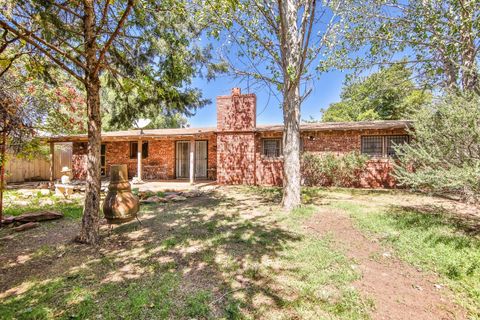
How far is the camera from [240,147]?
12.0m

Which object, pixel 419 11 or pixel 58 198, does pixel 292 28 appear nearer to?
pixel 419 11

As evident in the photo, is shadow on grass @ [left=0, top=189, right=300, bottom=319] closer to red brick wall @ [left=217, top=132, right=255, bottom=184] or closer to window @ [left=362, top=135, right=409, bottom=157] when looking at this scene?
red brick wall @ [left=217, top=132, right=255, bottom=184]

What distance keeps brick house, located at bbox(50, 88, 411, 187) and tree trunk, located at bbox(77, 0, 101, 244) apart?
7521mm

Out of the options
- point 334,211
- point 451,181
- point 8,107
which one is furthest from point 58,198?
point 451,181

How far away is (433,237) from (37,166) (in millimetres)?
19028

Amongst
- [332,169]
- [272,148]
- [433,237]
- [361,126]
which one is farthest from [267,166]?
[433,237]

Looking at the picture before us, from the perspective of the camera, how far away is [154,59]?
19.0 feet

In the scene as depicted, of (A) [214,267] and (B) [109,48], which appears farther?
(B) [109,48]

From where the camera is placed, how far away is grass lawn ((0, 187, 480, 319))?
2.51 metres

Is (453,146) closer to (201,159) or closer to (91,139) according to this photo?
(91,139)

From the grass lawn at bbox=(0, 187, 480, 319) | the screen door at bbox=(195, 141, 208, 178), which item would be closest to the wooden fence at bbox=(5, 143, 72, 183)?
the screen door at bbox=(195, 141, 208, 178)

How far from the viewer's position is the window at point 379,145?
10539 millimetres

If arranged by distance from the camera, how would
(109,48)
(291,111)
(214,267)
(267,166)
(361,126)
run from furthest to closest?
(267,166) → (361,126) → (291,111) → (109,48) → (214,267)

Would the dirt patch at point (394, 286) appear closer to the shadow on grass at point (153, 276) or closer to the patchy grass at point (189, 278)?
the patchy grass at point (189, 278)
